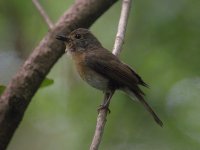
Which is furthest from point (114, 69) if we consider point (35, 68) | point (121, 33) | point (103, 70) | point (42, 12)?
point (42, 12)

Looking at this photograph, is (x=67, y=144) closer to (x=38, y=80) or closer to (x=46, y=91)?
(x=46, y=91)

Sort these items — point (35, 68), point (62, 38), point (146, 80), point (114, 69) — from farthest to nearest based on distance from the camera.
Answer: point (146, 80) → point (62, 38) → point (114, 69) → point (35, 68)

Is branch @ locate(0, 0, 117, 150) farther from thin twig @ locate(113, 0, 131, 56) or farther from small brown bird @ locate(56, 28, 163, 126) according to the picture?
thin twig @ locate(113, 0, 131, 56)

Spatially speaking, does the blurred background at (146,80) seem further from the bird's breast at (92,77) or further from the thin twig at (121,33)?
the thin twig at (121,33)

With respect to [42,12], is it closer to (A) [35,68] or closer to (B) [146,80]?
(A) [35,68]

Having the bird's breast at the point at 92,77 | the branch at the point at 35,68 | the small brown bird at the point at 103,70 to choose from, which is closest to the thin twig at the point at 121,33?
the small brown bird at the point at 103,70

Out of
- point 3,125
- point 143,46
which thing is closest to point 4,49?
point 143,46
